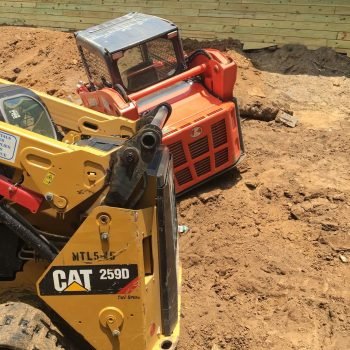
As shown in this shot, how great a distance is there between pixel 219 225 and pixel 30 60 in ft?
24.1

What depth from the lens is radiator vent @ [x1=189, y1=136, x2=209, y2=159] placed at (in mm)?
7199

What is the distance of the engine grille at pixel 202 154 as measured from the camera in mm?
7152

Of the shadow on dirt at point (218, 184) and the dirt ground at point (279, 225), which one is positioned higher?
the dirt ground at point (279, 225)

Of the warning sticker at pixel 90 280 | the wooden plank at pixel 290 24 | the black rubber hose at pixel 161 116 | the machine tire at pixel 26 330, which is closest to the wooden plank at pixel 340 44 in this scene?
the wooden plank at pixel 290 24

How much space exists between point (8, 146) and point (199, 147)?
397 cm

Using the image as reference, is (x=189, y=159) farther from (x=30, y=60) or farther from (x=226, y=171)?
(x=30, y=60)

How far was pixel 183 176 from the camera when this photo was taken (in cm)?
732

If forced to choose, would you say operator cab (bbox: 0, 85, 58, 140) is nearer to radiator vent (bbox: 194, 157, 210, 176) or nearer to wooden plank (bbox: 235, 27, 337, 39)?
radiator vent (bbox: 194, 157, 210, 176)

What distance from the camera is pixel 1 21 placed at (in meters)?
14.1

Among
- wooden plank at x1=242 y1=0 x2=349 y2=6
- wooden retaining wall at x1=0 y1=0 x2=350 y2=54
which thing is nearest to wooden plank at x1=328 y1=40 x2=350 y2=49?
wooden retaining wall at x1=0 y1=0 x2=350 y2=54

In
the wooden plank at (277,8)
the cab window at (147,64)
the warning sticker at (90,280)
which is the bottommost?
the wooden plank at (277,8)

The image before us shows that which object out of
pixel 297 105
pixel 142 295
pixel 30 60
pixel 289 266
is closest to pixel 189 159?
pixel 289 266

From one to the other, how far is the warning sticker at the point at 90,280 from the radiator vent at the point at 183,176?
3794 mm

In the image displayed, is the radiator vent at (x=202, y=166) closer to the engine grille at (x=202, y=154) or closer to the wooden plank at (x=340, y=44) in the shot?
the engine grille at (x=202, y=154)
